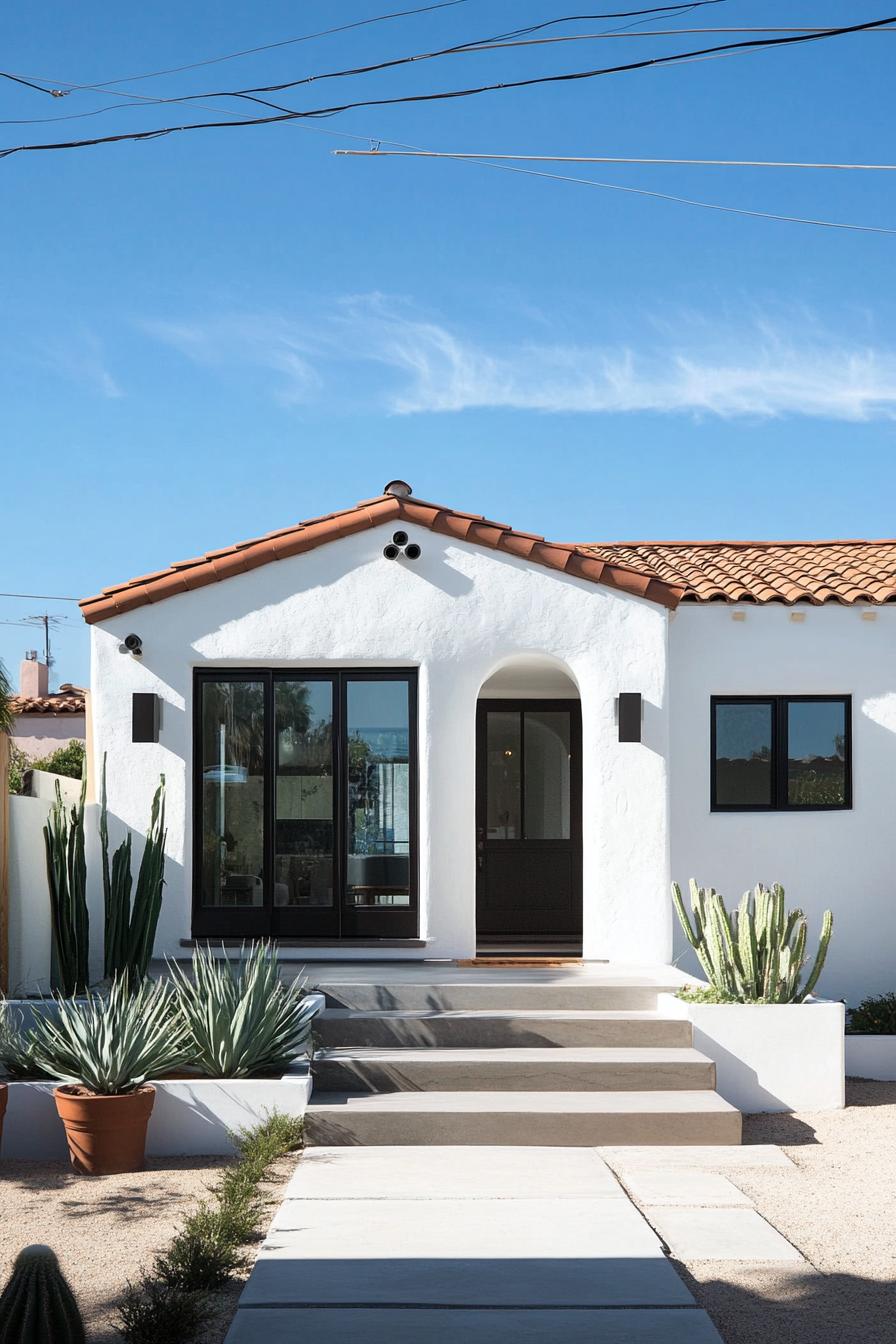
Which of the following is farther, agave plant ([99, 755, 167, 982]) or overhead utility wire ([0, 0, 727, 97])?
agave plant ([99, 755, 167, 982])

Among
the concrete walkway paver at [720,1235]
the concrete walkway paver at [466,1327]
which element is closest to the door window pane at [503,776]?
the concrete walkway paver at [720,1235]

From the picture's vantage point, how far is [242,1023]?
830cm

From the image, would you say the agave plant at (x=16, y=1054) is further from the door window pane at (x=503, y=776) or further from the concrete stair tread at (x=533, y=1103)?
the door window pane at (x=503, y=776)

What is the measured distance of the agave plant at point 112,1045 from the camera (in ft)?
25.2

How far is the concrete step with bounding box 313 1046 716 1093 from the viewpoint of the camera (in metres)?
8.73

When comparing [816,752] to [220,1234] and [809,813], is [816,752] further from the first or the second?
[220,1234]

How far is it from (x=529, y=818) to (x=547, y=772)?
0.58m

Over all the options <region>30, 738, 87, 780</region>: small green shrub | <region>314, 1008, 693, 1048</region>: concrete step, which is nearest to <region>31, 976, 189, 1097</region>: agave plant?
<region>314, 1008, 693, 1048</region>: concrete step

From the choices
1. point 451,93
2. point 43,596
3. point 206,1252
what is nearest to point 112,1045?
point 206,1252

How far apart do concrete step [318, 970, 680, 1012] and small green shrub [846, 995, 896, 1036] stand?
2416 millimetres

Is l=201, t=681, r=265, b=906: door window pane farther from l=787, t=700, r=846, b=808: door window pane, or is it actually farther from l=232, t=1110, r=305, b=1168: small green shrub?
l=787, t=700, r=846, b=808: door window pane

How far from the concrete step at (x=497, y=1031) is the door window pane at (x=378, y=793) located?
2.07 meters

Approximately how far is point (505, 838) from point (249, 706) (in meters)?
4.32

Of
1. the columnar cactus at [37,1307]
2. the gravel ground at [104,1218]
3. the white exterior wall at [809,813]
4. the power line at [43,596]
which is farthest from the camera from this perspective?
the power line at [43,596]
